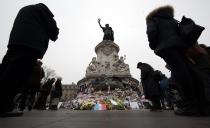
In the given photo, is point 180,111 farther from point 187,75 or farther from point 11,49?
point 11,49

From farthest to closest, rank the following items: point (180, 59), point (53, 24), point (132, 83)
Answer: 1. point (132, 83)
2. point (53, 24)
3. point (180, 59)

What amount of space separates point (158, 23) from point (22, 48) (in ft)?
8.32

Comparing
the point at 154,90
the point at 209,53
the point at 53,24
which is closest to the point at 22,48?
the point at 53,24

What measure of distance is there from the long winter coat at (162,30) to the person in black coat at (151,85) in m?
3.27

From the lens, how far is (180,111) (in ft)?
12.8

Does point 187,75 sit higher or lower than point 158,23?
lower

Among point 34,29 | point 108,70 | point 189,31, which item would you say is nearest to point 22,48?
point 34,29

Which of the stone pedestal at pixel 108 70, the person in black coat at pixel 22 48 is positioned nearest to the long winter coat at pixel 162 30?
the person in black coat at pixel 22 48

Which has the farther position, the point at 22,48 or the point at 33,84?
the point at 33,84

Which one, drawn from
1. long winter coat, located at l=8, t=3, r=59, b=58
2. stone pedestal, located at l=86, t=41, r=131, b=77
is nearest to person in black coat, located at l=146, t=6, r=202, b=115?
long winter coat, located at l=8, t=3, r=59, b=58

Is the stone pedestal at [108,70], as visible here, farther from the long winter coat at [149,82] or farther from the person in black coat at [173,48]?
Answer: the person in black coat at [173,48]

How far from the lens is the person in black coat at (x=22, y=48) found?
11.4ft

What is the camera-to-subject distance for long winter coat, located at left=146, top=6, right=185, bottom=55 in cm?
404

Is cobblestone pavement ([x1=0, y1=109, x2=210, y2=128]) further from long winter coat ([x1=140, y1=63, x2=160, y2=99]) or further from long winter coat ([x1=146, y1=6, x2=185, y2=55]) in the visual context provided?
long winter coat ([x1=140, y1=63, x2=160, y2=99])
